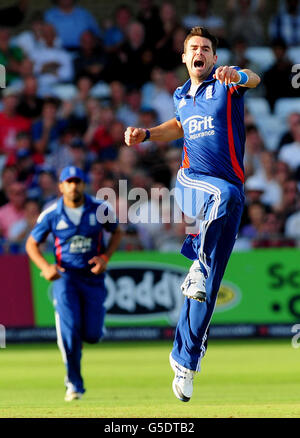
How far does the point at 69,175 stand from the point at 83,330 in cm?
192

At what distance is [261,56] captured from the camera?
2252cm

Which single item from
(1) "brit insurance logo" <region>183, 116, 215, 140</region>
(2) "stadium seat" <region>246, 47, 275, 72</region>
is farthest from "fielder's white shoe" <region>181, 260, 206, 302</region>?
(2) "stadium seat" <region>246, 47, 275, 72</region>

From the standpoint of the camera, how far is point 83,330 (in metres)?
11.9

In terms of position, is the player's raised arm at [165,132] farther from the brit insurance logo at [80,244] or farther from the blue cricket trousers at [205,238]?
the brit insurance logo at [80,244]

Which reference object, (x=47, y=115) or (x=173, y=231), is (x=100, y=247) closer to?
(x=173, y=231)

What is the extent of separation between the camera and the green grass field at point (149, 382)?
375 inches

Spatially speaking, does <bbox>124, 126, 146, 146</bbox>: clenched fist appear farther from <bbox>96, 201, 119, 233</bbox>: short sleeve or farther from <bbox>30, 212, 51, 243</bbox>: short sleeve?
<bbox>30, 212, 51, 243</bbox>: short sleeve

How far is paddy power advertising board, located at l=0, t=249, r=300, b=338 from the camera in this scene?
711 inches

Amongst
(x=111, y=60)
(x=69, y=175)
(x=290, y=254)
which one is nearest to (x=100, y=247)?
(x=69, y=175)

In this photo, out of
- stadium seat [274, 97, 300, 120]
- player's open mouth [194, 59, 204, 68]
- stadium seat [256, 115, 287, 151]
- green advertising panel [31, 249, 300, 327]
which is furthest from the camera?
stadium seat [274, 97, 300, 120]

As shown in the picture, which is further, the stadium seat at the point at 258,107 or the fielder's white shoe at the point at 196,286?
the stadium seat at the point at 258,107

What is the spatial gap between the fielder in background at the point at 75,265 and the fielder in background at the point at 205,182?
10.1 ft

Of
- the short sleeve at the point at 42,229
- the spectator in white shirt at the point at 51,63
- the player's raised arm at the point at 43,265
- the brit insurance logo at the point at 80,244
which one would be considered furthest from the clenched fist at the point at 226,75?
the spectator in white shirt at the point at 51,63

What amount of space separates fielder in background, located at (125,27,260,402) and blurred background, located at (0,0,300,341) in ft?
30.7
